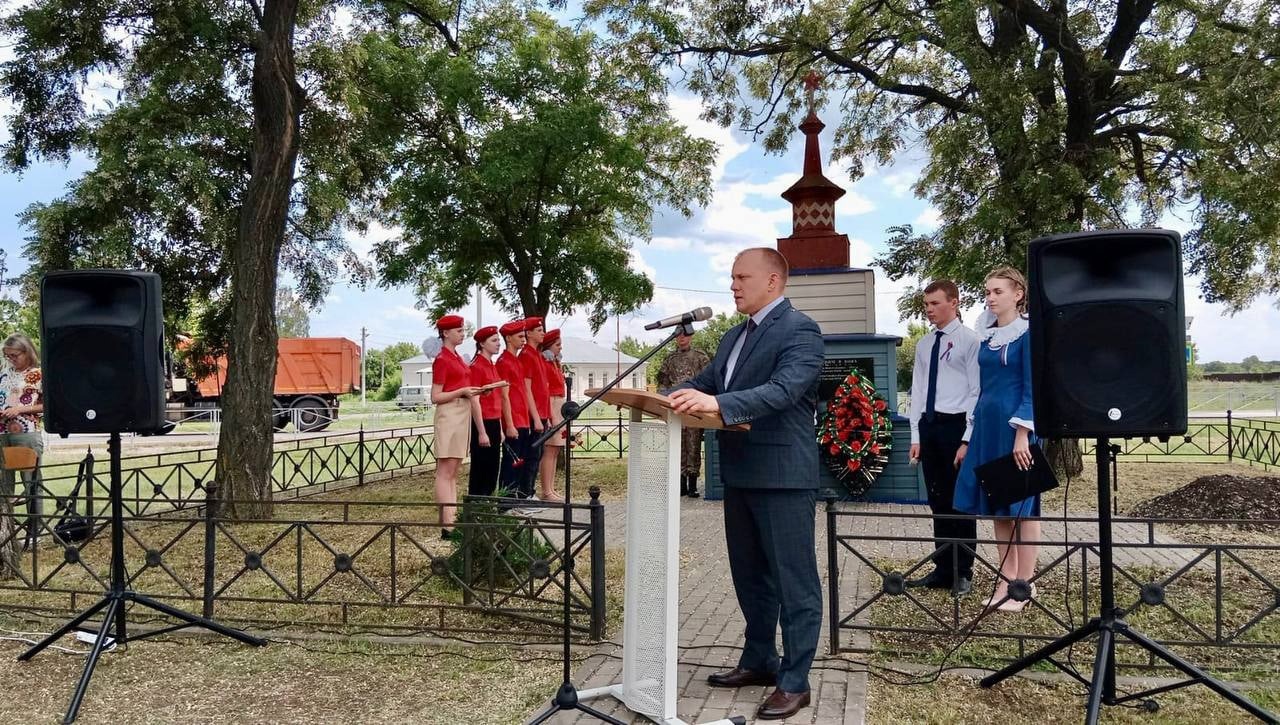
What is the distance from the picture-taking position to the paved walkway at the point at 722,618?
3.70m

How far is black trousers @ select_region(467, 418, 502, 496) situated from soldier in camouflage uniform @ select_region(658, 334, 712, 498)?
6.65 ft

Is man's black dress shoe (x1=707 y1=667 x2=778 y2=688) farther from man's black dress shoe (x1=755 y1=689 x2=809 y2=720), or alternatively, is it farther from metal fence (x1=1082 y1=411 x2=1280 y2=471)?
metal fence (x1=1082 y1=411 x2=1280 y2=471)

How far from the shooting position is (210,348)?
470 inches

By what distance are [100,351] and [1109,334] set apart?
15.1ft

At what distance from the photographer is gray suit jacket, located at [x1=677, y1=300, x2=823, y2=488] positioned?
137 inches

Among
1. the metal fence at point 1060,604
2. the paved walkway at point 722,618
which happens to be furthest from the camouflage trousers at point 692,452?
the metal fence at point 1060,604

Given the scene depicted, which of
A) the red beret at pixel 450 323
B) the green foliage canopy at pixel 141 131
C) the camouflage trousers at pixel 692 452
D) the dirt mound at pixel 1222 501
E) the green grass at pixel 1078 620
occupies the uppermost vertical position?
the green foliage canopy at pixel 141 131

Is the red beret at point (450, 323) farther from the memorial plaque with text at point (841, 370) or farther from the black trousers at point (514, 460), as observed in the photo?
the memorial plaque with text at point (841, 370)

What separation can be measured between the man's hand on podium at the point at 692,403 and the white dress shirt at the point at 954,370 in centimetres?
258

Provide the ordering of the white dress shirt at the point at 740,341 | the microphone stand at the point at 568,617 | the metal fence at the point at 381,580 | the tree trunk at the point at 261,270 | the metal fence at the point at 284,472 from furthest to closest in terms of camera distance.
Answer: the metal fence at the point at 284,472 < the tree trunk at the point at 261,270 < the metal fence at the point at 381,580 < the white dress shirt at the point at 740,341 < the microphone stand at the point at 568,617

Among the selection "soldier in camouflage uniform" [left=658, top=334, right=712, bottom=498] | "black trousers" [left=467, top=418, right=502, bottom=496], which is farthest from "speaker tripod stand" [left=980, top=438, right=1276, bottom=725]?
"soldier in camouflage uniform" [left=658, top=334, right=712, bottom=498]

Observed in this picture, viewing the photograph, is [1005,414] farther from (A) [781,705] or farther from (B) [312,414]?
(B) [312,414]

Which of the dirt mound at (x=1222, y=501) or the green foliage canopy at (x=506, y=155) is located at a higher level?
the green foliage canopy at (x=506, y=155)

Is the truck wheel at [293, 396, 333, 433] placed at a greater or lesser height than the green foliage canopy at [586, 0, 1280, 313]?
lesser
